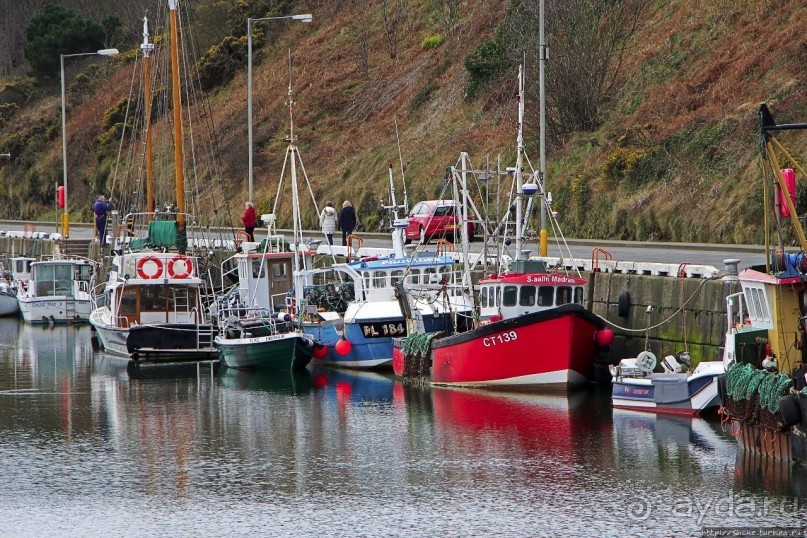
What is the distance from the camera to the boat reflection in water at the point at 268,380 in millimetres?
29547

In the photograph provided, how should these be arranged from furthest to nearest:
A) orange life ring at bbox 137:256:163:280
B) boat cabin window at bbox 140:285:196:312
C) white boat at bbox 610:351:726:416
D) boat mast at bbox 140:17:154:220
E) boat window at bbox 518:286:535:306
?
boat mast at bbox 140:17:154:220, boat cabin window at bbox 140:285:196:312, orange life ring at bbox 137:256:163:280, boat window at bbox 518:286:535:306, white boat at bbox 610:351:726:416

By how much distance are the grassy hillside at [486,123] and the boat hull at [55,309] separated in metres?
8.79

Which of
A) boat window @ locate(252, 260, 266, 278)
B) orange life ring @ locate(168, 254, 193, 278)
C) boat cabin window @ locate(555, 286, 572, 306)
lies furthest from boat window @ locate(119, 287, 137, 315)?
boat cabin window @ locate(555, 286, 572, 306)

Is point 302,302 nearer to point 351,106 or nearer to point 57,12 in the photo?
point 351,106

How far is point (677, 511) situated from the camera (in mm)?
17562

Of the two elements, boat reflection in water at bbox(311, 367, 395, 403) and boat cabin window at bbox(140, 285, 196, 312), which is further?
boat cabin window at bbox(140, 285, 196, 312)

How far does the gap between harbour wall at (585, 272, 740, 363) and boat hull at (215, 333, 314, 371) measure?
23.3 ft

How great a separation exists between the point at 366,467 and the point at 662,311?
357 inches

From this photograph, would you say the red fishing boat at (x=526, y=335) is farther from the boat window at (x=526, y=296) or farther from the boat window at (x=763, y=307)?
the boat window at (x=763, y=307)

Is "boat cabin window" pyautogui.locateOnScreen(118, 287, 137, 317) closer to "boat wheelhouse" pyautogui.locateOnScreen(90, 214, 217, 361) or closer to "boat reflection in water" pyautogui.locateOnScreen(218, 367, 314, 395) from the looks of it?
"boat wheelhouse" pyautogui.locateOnScreen(90, 214, 217, 361)

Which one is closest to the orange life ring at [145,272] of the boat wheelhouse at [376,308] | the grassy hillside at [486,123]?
the boat wheelhouse at [376,308]

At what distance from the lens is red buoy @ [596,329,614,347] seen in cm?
2662

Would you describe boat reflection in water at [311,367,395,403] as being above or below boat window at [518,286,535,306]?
below

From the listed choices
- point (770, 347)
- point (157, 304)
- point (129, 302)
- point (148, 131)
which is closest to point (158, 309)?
point (157, 304)
